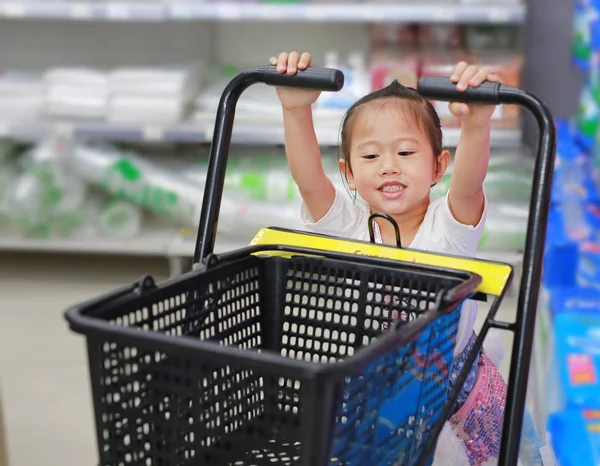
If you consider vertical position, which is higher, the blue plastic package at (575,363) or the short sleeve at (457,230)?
the short sleeve at (457,230)

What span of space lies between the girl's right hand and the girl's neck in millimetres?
231

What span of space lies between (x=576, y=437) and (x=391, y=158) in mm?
575

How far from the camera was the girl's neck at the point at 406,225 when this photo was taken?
4.11 ft

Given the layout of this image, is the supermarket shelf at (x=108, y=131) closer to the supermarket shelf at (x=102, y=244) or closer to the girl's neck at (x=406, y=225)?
the supermarket shelf at (x=102, y=244)

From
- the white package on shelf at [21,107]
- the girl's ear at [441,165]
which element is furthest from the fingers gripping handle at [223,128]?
the white package on shelf at [21,107]

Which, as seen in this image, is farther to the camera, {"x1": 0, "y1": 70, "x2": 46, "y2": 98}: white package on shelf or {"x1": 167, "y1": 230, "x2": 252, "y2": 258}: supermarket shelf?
{"x1": 0, "y1": 70, "x2": 46, "y2": 98}: white package on shelf

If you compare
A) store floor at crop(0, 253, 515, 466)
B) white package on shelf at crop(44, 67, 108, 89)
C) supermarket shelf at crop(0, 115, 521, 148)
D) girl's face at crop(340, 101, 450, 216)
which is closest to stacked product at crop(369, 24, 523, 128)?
supermarket shelf at crop(0, 115, 521, 148)

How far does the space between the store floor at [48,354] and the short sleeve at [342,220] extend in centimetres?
55

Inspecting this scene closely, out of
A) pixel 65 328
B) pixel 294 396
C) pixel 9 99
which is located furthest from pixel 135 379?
pixel 9 99

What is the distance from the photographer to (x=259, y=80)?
109cm

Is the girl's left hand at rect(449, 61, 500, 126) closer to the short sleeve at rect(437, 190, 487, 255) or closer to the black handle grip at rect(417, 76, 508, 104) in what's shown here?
the black handle grip at rect(417, 76, 508, 104)

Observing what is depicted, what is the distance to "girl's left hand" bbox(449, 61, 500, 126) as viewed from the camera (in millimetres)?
962

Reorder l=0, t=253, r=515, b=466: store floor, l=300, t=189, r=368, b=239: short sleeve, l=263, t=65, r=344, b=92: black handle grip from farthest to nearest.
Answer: l=0, t=253, r=515, b=466: store floor → l=300, t=189, r=368, b=239: short sleeve → l=263, t=65, r=344, b=92: black handle grip

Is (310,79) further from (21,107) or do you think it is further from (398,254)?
(21,107)
